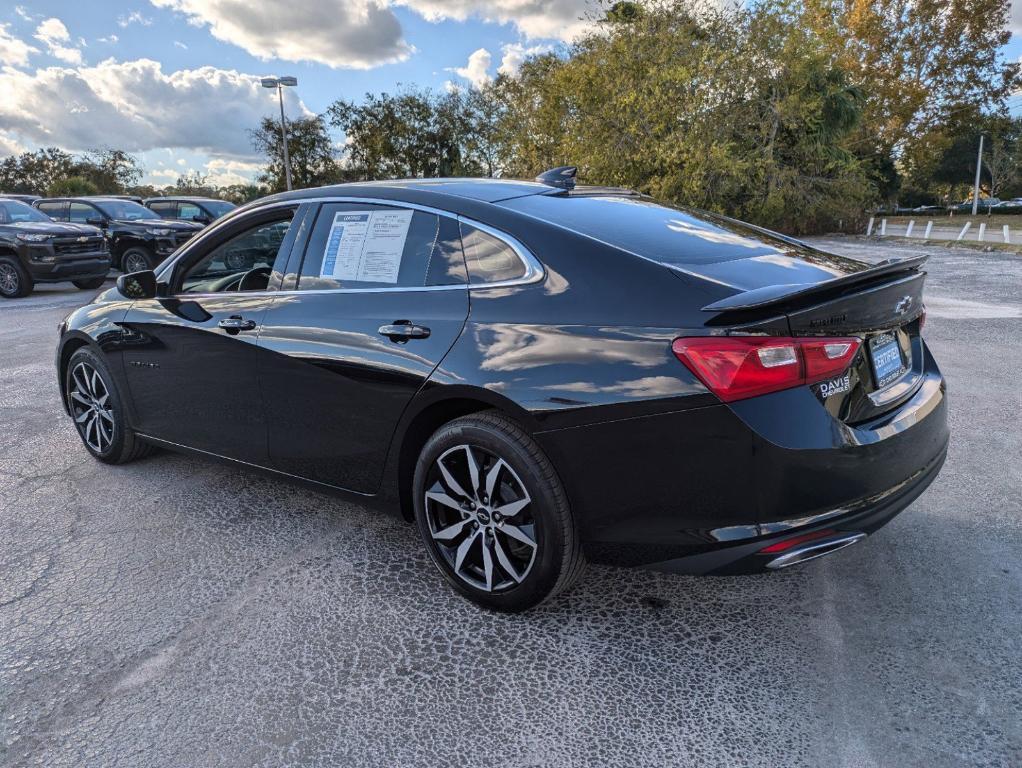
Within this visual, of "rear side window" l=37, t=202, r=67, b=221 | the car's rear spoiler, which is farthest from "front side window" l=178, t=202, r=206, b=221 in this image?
the car's rear spoiler

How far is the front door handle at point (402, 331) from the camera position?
2775mm

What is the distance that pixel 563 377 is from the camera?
2.39 metres

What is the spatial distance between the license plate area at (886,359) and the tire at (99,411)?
3.85 meters

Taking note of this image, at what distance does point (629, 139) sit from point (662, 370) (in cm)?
1987

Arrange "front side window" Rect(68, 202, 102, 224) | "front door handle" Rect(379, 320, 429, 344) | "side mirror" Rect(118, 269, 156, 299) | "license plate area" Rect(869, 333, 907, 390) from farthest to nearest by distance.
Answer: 1. "front side window" Rect(68, 202, 102, 224)
2. "side mirror" Rect(118, 269, 156, 299)
3. "front door handle" Rect(379, 320, 429, 344)
4. "license plate area" Rect(869, 333, 907, 390)

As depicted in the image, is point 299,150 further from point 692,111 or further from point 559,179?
point 559,179

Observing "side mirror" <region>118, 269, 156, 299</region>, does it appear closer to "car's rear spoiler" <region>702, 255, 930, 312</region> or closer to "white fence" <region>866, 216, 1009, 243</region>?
"car's rear spoiler" <region>702, 255, 930, 312</region>

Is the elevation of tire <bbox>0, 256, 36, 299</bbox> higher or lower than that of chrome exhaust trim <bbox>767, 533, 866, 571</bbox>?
lower

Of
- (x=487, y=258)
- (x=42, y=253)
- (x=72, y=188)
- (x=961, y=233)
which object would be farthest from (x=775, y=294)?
(x=72, y=188)

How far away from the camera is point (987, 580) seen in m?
2.90

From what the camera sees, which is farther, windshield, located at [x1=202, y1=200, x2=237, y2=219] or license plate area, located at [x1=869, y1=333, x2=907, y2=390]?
windshield, located at [x1=202, y1=200, x2=237, y2=219]

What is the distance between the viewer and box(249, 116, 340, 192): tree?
130 ft

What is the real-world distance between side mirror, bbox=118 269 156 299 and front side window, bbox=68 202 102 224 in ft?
47.1

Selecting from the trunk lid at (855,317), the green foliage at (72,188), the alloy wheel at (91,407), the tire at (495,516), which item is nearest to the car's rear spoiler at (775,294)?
the trunk lid at (855,317)
